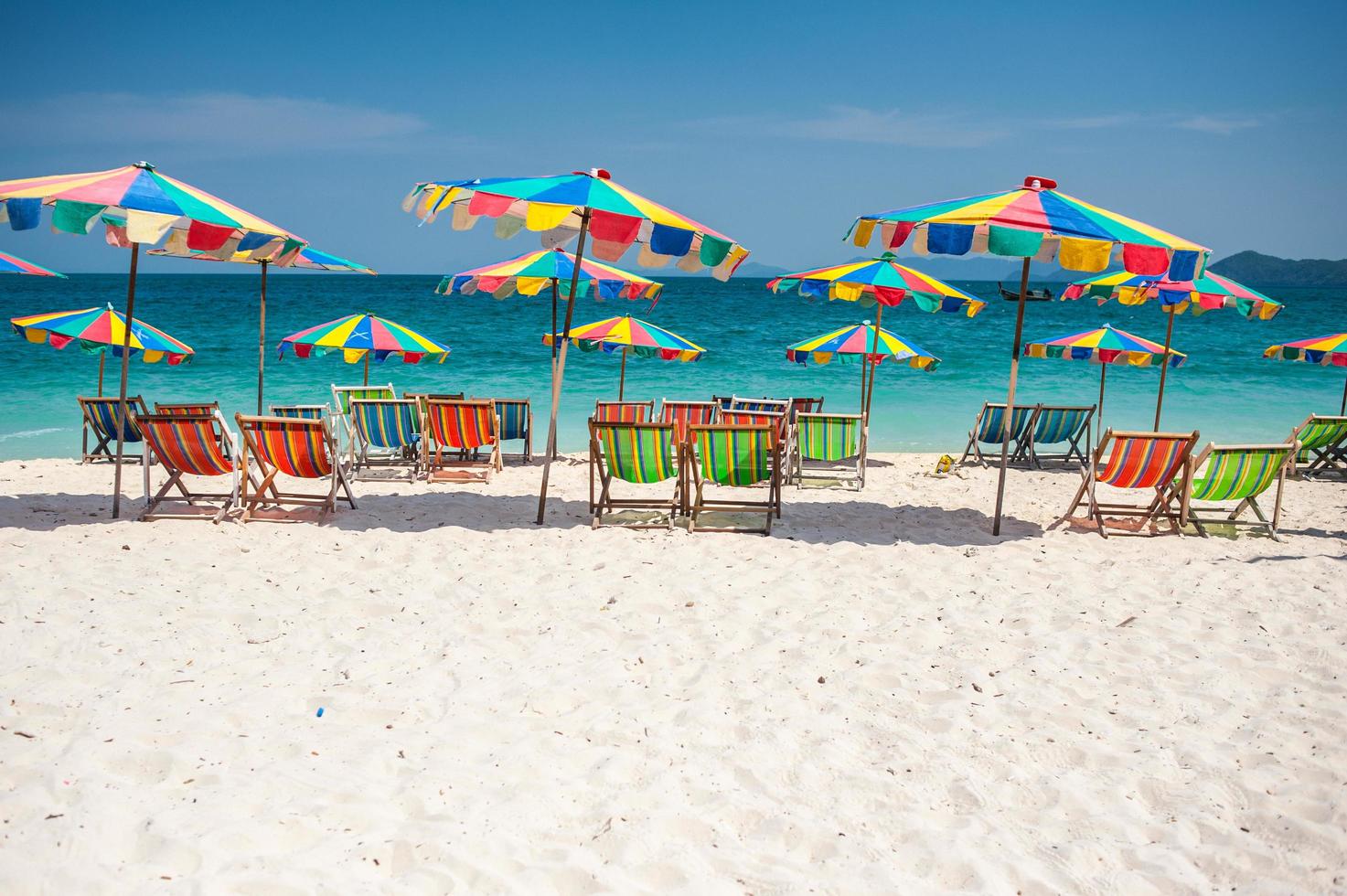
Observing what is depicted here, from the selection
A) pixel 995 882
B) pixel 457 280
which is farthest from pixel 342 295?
pixel 995 882

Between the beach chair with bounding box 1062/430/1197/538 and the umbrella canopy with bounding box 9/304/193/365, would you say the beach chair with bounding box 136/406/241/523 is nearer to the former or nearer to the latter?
the umbrella canopy with bounding box 9/304/193/365

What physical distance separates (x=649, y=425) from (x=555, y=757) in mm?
3540

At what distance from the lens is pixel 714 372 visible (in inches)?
910

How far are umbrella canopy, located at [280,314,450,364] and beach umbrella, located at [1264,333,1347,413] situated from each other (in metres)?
9.07

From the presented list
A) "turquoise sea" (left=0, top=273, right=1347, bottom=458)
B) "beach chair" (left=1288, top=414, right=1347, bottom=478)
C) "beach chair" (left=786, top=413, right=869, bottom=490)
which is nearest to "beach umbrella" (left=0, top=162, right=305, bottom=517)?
"beach chair" (left=786, top=413, right=869, bottom=490)

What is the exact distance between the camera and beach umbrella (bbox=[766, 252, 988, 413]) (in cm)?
740

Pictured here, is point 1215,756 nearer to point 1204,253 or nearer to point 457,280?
point 1204,253

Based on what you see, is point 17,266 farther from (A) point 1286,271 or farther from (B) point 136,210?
(A) point 1286,271

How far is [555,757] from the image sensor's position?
292 centimetres

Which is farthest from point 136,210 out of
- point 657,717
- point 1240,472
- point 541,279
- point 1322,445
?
point 1322,445

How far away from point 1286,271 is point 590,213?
131764 mm

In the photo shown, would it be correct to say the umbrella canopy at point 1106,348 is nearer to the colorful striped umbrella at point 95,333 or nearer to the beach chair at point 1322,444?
the beach chair at point 1322,444

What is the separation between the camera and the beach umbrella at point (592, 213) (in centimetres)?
523

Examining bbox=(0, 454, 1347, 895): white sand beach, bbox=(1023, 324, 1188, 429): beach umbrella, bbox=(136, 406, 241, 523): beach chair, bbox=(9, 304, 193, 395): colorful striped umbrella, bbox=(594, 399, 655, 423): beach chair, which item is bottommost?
bbox=(0, 454, 1347, 895): white sand beach
